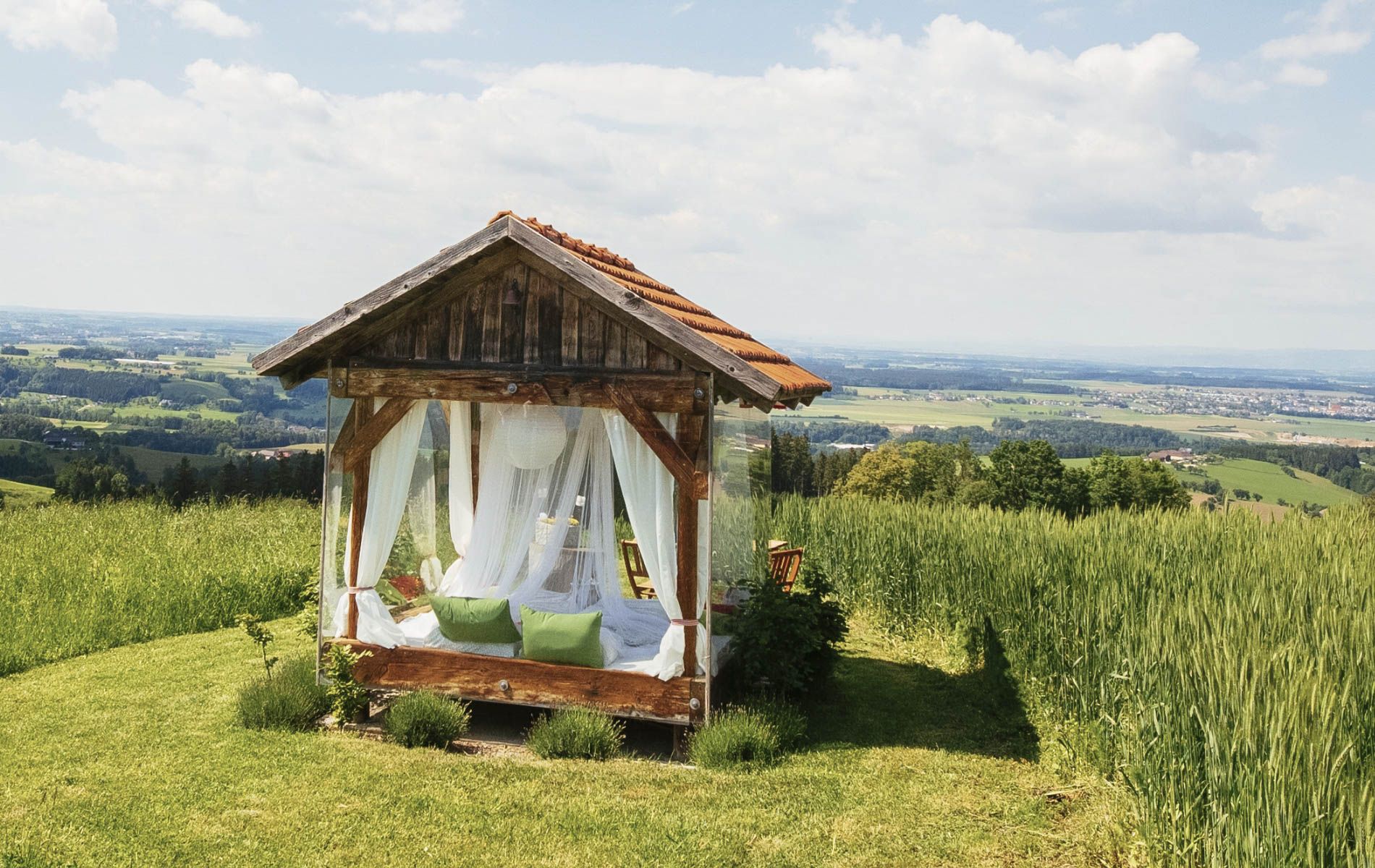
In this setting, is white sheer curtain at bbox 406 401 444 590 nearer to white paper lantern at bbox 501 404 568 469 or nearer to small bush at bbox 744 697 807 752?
white paper lantern at bbox 501 404 568 469

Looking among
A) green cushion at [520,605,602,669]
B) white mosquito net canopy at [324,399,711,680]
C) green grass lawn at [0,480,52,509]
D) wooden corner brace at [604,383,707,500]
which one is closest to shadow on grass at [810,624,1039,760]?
white mosquito net canopy at [324,399,711,680]

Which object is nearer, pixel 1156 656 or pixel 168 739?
pixel 1156 656

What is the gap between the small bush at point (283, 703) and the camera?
730cm

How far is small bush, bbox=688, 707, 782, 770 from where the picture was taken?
6.61m

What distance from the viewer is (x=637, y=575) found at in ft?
34.0

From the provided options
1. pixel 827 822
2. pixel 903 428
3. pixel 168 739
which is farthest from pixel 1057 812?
pixel 903 428

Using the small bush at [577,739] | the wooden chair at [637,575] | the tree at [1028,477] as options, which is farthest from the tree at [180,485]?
the tree at [1028,477]

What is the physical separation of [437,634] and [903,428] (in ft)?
292

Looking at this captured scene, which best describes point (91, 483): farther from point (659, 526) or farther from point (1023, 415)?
point (1023, 415)

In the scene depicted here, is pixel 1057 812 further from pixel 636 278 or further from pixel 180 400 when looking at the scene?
pixel 180 400

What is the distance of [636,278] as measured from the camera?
8664mm

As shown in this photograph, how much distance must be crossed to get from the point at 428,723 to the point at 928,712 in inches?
150

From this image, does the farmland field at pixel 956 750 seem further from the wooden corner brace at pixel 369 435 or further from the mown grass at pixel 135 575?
the wooden corner brace at pixel 369 435

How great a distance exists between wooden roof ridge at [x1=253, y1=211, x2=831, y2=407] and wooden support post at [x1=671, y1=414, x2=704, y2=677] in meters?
0.41
